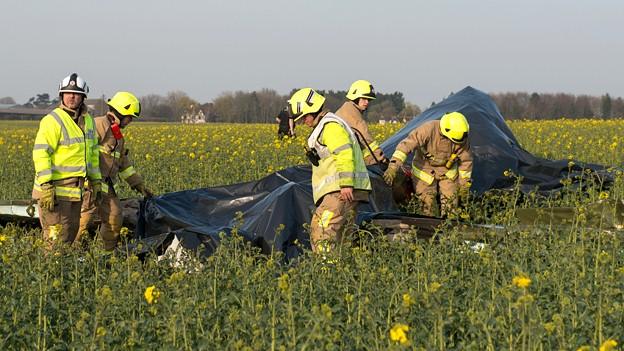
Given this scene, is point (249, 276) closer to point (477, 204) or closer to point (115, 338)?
point (115, 338)

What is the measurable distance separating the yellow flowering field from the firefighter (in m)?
0.68

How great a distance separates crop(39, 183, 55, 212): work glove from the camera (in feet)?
26.0

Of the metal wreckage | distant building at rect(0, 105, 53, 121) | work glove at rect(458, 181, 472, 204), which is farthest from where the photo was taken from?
distant building at rect(0, 105, 53, 121)

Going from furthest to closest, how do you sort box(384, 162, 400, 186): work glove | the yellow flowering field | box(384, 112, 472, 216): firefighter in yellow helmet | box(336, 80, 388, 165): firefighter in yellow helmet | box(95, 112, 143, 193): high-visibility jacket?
box(336, 80, 388, 165): firefighter in yellow helmet
box(384, 112, 472, 216): firefighter in yellow helmet
box(384, 162, 400, 186): work glove
box(95, 112, 143, 193): high-visibility jacket
the yellow flowering field

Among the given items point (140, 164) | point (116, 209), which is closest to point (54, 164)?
point (116, 209)

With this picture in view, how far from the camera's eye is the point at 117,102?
9078mm

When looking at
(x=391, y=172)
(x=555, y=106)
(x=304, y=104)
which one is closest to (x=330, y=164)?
(x=304, y=104)

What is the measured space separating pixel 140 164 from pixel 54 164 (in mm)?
9768

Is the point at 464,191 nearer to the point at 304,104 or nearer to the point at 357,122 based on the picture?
the point at 357,122

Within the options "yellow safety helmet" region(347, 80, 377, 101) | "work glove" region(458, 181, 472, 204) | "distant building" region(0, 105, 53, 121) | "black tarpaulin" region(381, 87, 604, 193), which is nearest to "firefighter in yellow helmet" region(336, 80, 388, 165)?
"yellow safety helmet" region(347, 80, 377, 101)

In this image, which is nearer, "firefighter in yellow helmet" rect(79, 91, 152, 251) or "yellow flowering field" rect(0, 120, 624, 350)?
"yellow flowering field" rect(0, 120, 624, 350)

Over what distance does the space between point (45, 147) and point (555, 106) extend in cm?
6352

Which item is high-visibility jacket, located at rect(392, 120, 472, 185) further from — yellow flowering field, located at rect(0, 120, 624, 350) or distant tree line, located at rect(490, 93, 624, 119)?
distant tree line, located at rect(490, 93, 624, 119)

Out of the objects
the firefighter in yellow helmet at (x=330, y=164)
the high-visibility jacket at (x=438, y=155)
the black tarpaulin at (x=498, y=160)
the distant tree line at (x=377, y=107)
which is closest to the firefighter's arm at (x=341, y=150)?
the firefighter in yellow helmet at (x=330, y=164)
